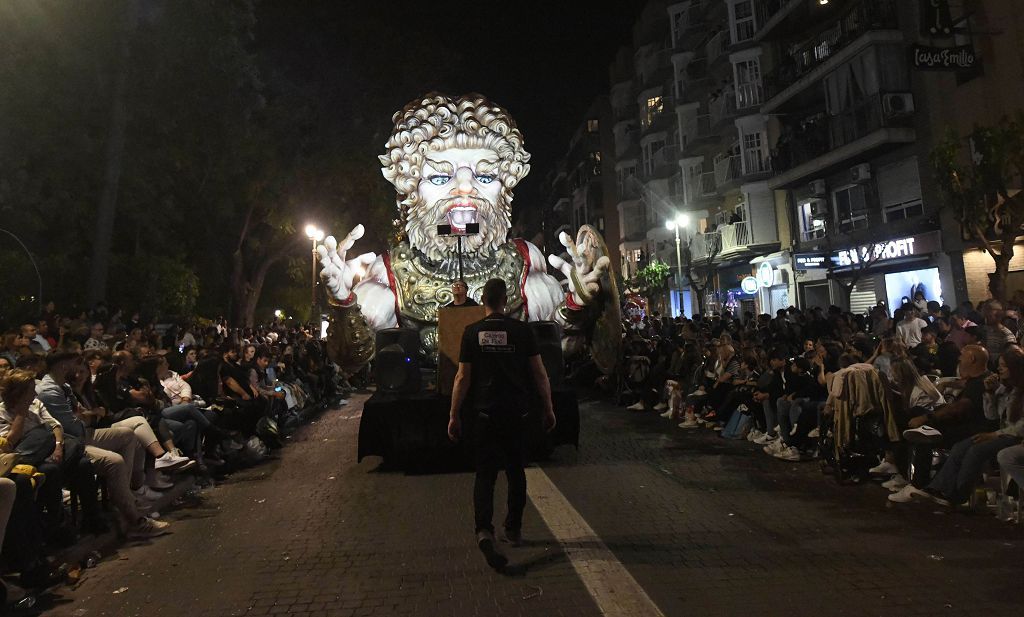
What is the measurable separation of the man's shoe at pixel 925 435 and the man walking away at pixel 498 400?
11.0 feet

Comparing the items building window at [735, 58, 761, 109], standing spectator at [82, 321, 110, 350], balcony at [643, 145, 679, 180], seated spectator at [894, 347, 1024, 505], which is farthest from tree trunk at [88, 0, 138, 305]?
balcony at [643, 145, 679, 180]

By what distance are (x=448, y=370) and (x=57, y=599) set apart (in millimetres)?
3700

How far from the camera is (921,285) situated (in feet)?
59.6

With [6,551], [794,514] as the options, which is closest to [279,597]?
[6,551]

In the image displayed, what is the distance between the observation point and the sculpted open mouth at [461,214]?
8.20 m

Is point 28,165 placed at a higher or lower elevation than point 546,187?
lower

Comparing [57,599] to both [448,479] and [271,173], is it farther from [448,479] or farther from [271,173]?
[271,173]

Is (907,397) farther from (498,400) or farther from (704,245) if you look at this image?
(704,245)

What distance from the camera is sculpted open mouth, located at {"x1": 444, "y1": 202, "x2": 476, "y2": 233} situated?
820 cm

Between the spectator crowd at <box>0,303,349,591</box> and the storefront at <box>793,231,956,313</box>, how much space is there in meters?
14.7

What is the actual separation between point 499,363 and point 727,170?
25218mm

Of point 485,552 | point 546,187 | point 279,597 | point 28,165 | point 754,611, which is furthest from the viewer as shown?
point 546,187

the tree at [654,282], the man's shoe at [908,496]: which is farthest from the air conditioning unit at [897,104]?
the tree at [654,282]

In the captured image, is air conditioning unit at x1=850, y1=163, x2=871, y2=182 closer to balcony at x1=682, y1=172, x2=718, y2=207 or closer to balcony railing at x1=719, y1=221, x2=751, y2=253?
balcony railing at x1=719, y1=221, x2=751, y2=253
